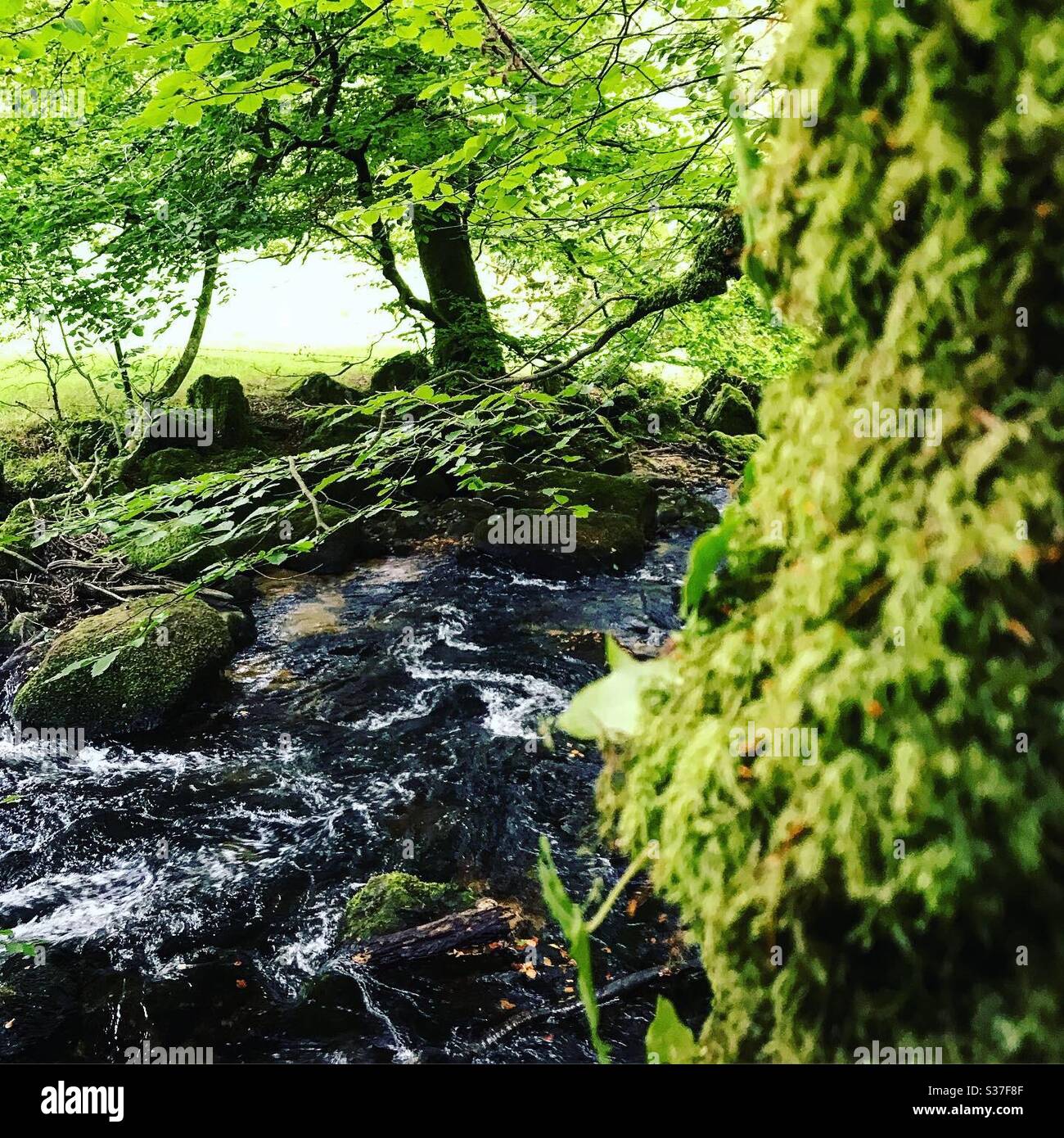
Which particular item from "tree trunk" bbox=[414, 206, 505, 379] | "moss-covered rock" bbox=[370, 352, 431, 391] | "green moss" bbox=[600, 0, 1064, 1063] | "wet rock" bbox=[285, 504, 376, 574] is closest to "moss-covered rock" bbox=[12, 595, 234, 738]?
"wet rock" bbox=[285, 504, 376, 574]

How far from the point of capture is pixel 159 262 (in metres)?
8.55

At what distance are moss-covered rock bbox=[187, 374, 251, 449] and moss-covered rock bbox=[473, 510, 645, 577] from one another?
5.83 metres

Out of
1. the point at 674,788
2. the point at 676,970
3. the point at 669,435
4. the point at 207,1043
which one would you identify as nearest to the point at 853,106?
the point at 674,788

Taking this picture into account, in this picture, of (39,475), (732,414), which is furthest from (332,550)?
(732,414)

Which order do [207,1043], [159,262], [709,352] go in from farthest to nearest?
[709,352] → [159,262] → [207,1043]

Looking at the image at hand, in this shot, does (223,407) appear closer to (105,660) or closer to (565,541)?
(565,541)

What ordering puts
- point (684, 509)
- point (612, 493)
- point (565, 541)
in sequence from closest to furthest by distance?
point (565, 541) → point (612, 493) → point (684, 509)

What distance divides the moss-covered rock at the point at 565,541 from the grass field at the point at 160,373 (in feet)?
13.0

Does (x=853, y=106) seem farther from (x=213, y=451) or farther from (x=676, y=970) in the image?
(x=213, y=451)

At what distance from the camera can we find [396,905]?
4.95 meters

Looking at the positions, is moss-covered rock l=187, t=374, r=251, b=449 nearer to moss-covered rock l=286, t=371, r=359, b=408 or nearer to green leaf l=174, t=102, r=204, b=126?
moss-covered rock l=286, t=371, r=359, b=408

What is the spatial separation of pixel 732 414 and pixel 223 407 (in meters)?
10.7

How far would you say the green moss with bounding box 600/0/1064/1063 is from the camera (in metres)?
0.64
